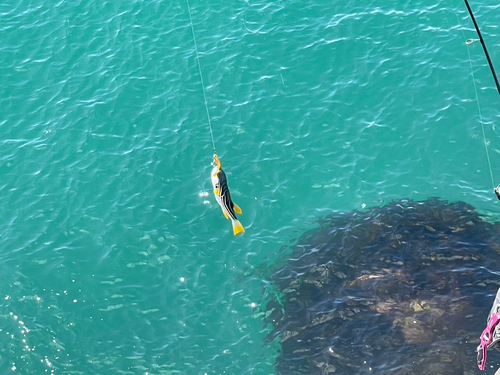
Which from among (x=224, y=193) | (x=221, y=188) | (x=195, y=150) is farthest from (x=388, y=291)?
(x=195, y=150)

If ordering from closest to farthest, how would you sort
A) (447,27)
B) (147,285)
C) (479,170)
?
(147,285)
(479,170)
(447,27)

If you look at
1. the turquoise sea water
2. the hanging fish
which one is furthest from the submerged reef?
the hanging fish

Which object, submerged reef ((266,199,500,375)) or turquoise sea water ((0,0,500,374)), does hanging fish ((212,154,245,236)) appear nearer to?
submerged reef ((266,199,500,375))

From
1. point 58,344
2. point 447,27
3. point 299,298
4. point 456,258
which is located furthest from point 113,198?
point 447,27

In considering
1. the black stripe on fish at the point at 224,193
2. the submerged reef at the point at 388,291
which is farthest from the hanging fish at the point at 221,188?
the submerged reef at the point at 388,291

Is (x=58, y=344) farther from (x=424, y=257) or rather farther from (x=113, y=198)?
(x=424, y=257)

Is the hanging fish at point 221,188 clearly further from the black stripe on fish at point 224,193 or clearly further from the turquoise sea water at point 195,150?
the turquoise sea water at point 195,150
